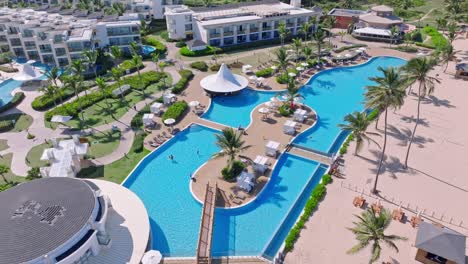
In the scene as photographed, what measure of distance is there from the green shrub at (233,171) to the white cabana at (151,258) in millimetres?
13537

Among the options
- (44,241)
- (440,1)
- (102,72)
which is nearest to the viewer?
(44,241)

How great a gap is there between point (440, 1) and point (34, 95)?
13713cm

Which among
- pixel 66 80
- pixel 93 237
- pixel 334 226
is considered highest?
pixel 66 80

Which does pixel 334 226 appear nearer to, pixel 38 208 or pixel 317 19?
pixel 38 208

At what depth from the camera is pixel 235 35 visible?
8462 cm

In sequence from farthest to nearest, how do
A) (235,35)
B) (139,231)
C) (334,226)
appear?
(235,35)
(334,226)
(139,231)

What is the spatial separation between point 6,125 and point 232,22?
175 ft

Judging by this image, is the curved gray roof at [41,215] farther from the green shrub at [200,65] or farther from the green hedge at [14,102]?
the green shrub at [200,65]

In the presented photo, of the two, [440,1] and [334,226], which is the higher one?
[440,1]

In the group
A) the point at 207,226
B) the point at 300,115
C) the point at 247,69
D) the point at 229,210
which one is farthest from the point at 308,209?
the point at 247,69

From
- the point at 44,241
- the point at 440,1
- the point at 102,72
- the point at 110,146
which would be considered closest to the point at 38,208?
the point at 44,241

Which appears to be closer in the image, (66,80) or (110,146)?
(110,146)

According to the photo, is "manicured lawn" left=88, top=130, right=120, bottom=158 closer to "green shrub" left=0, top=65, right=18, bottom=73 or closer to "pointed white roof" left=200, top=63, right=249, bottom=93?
"pointed white roof" left=200, top=63, right=249, bottom=93

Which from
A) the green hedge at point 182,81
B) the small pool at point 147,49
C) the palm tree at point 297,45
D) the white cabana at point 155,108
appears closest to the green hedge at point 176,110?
the white cabana at point 155,108
